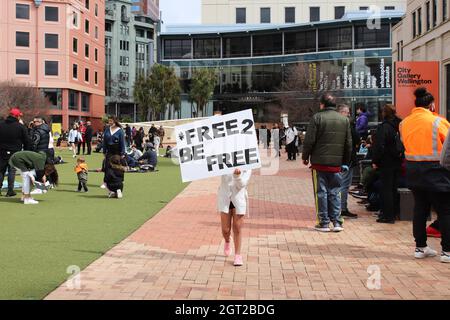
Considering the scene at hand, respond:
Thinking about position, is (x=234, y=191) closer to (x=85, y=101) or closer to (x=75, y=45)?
(x=75, y=45)

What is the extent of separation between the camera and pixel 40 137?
49.9ft

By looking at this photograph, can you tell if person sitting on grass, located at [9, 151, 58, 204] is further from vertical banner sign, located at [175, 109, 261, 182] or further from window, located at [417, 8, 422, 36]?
window, located at [417, 8, 422, 36]

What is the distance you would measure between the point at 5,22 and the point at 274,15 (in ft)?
119

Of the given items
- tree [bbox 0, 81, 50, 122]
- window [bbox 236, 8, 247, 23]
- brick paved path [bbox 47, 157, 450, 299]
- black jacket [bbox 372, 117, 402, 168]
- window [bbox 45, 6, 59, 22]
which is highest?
window [bbox 236, 8, 247, 23]

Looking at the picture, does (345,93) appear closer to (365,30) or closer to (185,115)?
(365,30)

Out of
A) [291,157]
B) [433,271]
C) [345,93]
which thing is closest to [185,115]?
[345,93]

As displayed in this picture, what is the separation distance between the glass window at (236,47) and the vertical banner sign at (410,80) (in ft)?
184

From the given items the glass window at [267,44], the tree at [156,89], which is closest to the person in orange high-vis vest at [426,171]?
the tree at [156,89]

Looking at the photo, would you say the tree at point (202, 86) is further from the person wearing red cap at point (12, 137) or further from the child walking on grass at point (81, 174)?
the person wearing red cap at point (12, 137)

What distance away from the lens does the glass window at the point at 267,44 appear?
241 feet

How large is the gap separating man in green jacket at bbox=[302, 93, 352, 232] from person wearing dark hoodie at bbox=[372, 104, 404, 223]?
0.86m

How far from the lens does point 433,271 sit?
22.5 feet

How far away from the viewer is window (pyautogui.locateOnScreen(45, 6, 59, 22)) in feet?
199

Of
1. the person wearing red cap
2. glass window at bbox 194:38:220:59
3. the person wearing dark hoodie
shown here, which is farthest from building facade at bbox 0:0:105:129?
the person wearing dark hoodie
